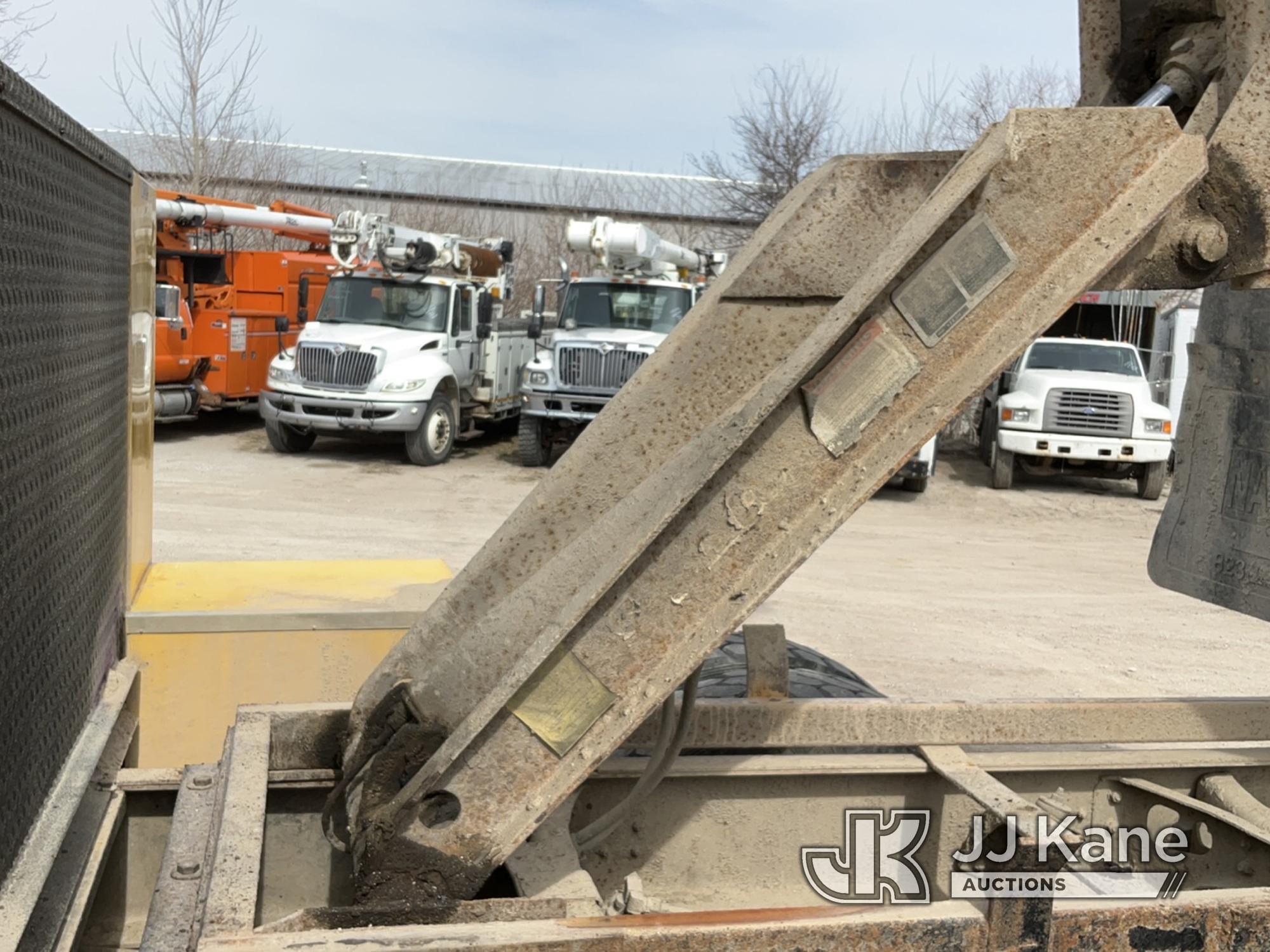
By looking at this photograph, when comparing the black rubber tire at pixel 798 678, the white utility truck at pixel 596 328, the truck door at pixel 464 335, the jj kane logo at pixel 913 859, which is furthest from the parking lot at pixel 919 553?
the jj kane logo at pixel 913 859

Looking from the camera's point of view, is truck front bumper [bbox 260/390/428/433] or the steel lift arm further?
truck front bumper [bbox 260/390/428/433]

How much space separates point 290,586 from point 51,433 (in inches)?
76.2

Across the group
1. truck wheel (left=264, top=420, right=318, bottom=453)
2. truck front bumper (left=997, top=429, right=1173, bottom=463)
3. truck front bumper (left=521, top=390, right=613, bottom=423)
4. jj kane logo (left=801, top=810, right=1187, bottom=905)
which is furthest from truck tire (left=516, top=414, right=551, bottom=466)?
jj kane logo (left=801, top=810, right=1187, bottom=905)

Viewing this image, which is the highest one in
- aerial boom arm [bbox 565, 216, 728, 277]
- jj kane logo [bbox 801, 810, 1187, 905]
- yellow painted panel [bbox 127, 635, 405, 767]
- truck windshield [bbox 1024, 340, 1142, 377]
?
aerial boom arm [bbox 565, 216, 728, 277]

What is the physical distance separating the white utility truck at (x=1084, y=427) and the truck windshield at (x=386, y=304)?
7.66 metres

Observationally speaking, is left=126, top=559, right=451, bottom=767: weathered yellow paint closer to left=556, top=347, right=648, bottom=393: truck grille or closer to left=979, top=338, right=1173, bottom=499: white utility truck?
left=556, top=347, right=648, bottom=393: truck grille

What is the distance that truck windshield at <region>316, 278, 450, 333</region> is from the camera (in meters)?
18.0

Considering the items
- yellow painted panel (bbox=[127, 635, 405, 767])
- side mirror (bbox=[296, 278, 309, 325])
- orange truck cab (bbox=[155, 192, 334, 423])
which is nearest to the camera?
yellow painted panel (bbox=[127, 635, 405, 767])

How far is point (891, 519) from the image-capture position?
15.2 metres

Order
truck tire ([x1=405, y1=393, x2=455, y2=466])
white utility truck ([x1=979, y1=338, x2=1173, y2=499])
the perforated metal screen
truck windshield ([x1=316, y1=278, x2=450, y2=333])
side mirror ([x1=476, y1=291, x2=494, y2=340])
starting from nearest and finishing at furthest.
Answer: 1. the perforated metal screen
2. white utility truck ([x1=979, y1=338, x2=1173, y2=499])
3. truck tire ([x1=405, y1=393, x2=455, y2=466])
4. truck windshield ([x1=316, y1=278, x2=450, y2=333])
5. side mirror ([x1=476, y1=291, x2=494, y2=340])

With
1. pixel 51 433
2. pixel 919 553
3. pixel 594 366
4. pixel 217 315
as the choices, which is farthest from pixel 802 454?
pixel 217 315

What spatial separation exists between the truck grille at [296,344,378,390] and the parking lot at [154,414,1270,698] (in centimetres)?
115

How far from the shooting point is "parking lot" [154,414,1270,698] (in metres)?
8.70

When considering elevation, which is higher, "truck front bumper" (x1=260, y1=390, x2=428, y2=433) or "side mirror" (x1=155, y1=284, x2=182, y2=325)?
"side mirror" (x1=155, y1=284, x2=182, y2=325)
